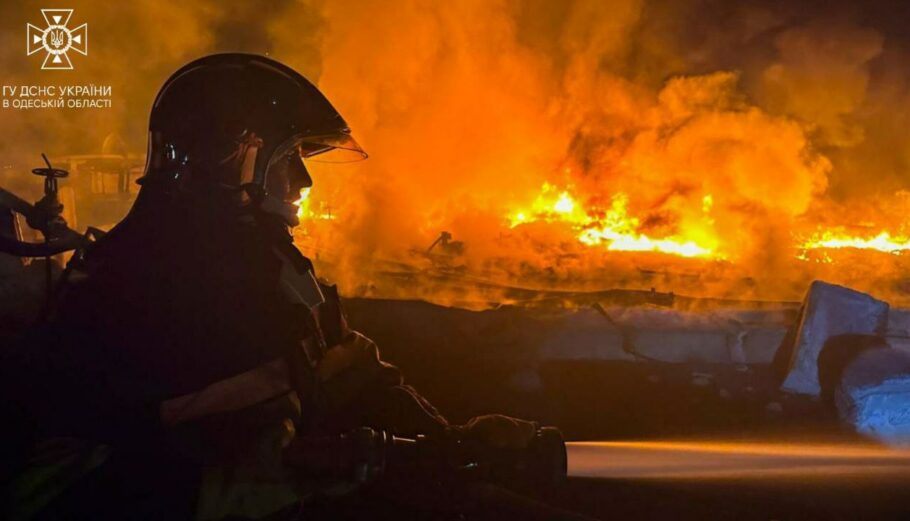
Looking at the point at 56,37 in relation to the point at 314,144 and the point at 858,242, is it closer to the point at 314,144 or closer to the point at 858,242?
the point at 314,144

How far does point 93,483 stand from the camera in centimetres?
188

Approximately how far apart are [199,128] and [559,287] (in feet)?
21.4

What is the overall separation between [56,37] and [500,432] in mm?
13536

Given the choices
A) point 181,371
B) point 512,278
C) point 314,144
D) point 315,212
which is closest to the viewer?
point 181,371

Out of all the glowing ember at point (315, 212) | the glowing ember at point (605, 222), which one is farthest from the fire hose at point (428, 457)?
the glowing ember at point (315, 212)

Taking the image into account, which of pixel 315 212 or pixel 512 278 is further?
pixel 315 212

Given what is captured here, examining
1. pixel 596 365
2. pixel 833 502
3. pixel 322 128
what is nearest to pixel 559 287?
pixel 596 365

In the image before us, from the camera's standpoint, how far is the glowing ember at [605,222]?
984 centimetres

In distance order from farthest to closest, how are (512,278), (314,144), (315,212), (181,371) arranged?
(315,212) < (512,278) < (314,144) < (181,371)

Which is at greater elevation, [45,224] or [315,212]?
[315,212]

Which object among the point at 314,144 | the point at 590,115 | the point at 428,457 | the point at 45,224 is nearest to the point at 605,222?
the point at 590,115

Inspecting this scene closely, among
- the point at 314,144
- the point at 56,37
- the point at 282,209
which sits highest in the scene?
the point at 56,37

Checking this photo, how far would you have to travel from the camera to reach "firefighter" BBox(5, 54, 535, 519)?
1837 millimetres

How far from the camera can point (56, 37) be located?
12125mm
